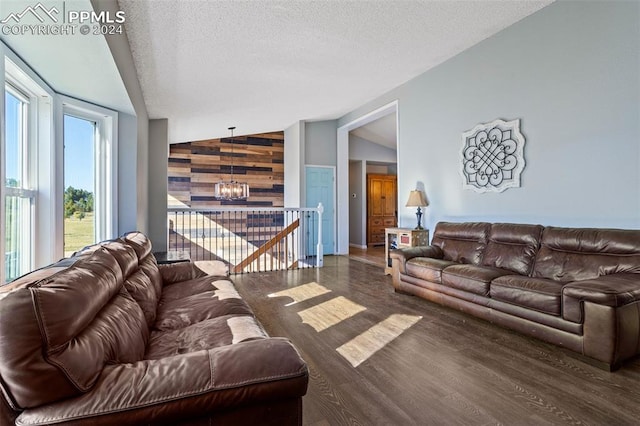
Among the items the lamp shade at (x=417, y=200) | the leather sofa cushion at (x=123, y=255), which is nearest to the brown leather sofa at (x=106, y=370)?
the leather sofa cushion at (x=123, y=255)

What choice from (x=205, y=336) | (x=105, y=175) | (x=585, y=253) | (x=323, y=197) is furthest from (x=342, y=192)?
(x=205, y=336)

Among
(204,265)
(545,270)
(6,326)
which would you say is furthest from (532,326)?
(6,326)

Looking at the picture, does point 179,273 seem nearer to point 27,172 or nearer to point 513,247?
point 27,172

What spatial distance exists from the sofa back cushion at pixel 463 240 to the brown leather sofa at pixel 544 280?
12 mm

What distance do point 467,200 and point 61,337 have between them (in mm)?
4412

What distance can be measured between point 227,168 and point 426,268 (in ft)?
19.2

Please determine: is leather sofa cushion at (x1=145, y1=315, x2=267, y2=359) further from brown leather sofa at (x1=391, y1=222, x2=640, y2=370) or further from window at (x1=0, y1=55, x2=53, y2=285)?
brown leather sofa at (x1=391, y1=222, x2=640, y2=370)

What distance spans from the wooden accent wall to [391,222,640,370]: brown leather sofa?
4.96 meters

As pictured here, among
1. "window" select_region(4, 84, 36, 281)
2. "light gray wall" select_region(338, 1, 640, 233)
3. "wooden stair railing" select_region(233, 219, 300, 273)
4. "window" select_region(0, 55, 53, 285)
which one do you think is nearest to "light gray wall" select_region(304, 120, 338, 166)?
"wooden stair railing" select_region(233, 219, 300, 273)

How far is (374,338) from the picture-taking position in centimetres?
270

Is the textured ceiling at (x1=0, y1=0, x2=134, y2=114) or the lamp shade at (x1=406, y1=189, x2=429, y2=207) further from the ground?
the textured ceiling at (x1=0, y1=0, x2=134, y2=114)

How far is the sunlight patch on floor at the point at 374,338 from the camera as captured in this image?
240 cm

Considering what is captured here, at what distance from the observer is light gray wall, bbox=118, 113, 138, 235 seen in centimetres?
361

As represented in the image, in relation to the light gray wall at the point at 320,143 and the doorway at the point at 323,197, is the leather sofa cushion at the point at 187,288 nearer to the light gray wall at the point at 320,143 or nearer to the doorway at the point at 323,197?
the doorway at the point at 323,197
